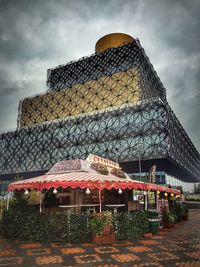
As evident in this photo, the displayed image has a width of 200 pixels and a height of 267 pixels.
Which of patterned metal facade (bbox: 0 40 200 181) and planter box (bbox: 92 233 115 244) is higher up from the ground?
patterned metal facade (bbox: 0 40 200 181)

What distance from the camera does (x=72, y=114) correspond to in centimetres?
7294

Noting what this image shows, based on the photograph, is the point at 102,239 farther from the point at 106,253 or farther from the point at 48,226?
the point at 48,226

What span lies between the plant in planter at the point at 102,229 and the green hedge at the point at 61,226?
1.24ft

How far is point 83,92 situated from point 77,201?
5739 centimetres

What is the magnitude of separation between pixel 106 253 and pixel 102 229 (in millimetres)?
2848

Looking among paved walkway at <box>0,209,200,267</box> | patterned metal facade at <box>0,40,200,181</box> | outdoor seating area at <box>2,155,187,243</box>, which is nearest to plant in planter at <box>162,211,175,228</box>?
outdoor seating area at <box>2,155,187,243</box>

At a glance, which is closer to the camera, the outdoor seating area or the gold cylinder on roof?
the outdoor seating area

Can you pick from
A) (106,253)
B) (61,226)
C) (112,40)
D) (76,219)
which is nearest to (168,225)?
(76,219)

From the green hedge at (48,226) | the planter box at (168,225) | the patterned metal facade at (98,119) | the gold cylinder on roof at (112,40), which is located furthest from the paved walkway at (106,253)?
the gold cylinder on roof at (112,40)

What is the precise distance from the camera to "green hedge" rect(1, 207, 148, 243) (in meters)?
14.1

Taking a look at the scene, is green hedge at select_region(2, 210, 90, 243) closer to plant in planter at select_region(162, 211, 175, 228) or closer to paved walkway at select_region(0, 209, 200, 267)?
paved walkway at select_region(0, 209, 200, 267)

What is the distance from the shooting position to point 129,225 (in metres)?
15.1

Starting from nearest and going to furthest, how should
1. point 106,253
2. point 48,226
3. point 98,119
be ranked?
point 106,253
point 48,226
point 98,119

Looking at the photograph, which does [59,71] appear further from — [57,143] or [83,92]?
[57,143]
